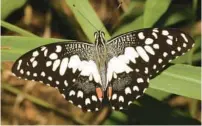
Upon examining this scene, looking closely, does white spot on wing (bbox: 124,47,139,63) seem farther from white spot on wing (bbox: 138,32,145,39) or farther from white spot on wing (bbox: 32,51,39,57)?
white spot on wing (bbox: 32,51,39,57)

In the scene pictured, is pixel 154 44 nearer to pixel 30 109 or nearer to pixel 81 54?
pixel 81 54

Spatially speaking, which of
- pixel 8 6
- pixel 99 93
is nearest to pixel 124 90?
pixel 99 93

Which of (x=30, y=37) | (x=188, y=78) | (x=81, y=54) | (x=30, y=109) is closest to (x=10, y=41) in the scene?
(x=30, y=37)

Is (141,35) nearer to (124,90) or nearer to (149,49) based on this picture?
(149,49)

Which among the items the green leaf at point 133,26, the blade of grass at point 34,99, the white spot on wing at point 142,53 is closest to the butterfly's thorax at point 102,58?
the white spot on wing at point 142,53

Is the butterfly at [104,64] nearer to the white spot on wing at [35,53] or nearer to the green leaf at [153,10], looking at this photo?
the white spot on wing at [35,53]

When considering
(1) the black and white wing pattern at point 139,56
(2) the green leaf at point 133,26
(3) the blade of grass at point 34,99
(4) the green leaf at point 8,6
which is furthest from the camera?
(3) the blade of grass at point 34,99
